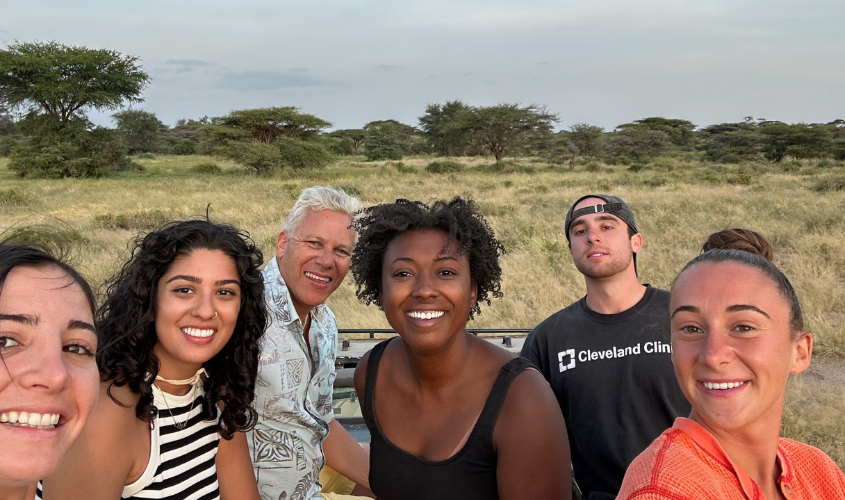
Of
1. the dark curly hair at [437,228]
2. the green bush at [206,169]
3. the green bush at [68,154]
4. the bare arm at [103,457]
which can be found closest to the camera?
the bare arm at [103,457]

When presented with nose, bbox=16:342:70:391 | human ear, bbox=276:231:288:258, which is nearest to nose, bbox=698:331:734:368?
nose, bbox=16:342:70:391

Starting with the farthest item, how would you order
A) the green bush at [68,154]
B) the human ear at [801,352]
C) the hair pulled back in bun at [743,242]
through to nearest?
the green bush at [68,154], the hair pulled back in bun at [743,242], the human ear at [801,352]

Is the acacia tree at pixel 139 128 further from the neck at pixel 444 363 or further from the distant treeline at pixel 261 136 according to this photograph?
the neck at pixel 444 363

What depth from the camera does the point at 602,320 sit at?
2.75 m

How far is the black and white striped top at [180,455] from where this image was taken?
74.0 inches

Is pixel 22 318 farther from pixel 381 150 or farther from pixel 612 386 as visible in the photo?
pixel 381 150

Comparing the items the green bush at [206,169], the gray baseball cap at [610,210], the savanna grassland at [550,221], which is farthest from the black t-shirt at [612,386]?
the green bush at [206,169]

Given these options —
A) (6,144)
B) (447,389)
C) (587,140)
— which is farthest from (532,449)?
(6,144)

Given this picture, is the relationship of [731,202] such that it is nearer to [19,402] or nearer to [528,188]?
[528,188]

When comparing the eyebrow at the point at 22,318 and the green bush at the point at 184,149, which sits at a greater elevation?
the green bush at the point at 184,149

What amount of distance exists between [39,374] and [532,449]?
1.31 meters

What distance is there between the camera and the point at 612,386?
8.46ft

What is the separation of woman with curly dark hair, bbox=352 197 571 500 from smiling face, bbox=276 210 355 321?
51 cm

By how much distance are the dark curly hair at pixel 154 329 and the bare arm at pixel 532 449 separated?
858 millimetres
